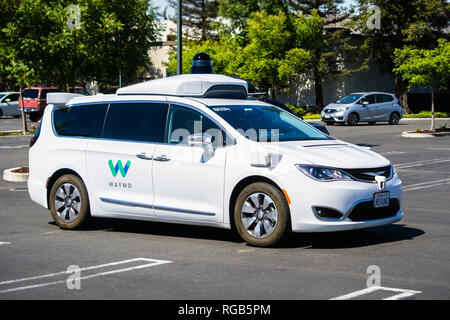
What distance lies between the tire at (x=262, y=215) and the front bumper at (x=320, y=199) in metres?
0.11

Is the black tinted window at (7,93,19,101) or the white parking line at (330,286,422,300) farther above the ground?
the black tinted window at (7,93,19,101)

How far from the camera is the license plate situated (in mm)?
8102

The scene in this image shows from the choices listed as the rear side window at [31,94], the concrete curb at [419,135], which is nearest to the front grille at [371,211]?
the concrete curb at [419,135]

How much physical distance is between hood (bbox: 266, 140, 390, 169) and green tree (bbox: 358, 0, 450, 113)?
125ft

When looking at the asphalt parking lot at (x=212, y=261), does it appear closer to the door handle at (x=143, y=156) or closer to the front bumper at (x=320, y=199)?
the front bumper at (x=320, y=199)

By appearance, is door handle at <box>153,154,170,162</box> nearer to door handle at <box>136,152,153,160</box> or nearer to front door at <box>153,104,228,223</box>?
front door at <box>153,104,228,223</box>

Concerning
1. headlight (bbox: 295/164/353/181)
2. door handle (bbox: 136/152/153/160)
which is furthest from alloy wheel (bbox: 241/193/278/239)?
door handle (bbox: 136/152/153/160)

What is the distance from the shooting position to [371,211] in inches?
320

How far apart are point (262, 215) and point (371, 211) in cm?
120

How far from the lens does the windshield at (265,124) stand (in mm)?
8617

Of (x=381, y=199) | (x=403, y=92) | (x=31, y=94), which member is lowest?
(x=381, y=199)

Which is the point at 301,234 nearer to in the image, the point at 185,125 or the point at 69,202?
the point at 185,125

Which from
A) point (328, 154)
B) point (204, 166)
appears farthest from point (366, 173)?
point (204, 166)
